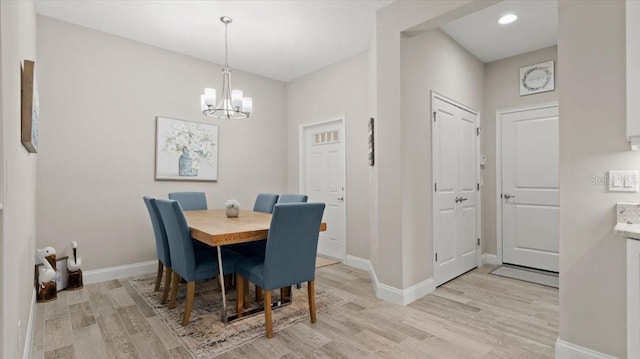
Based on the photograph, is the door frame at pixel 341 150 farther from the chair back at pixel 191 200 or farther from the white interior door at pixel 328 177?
the chair back at pixel 191 200

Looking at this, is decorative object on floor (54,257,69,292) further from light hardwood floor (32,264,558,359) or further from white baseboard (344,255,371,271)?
white baseboard (344,255,371,271)

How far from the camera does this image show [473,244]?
385 centimetres

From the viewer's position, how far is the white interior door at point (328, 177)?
170 inches

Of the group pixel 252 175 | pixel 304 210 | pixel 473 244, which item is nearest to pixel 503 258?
pixel 473 244

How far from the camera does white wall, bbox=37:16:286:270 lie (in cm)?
310

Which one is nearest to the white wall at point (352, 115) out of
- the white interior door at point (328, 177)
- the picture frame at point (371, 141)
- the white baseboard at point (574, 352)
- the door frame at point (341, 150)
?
the door frame at point (341, 150)

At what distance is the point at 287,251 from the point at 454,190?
2.20m

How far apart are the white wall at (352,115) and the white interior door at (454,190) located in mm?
947

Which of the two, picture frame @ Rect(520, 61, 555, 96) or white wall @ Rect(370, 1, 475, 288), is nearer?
white wall @ Rect(370, 1, 475, 288)

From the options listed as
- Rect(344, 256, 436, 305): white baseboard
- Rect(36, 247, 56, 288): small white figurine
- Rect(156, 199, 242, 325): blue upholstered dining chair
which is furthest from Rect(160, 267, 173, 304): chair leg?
Rect(344, 256, 436, 305): white baseboard

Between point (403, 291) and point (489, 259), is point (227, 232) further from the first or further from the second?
point (489, 259)

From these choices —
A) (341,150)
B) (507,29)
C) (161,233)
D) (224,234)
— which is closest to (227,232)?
(224,234)

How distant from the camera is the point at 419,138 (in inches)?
117

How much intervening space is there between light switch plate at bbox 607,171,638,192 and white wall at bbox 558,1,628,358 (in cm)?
3
